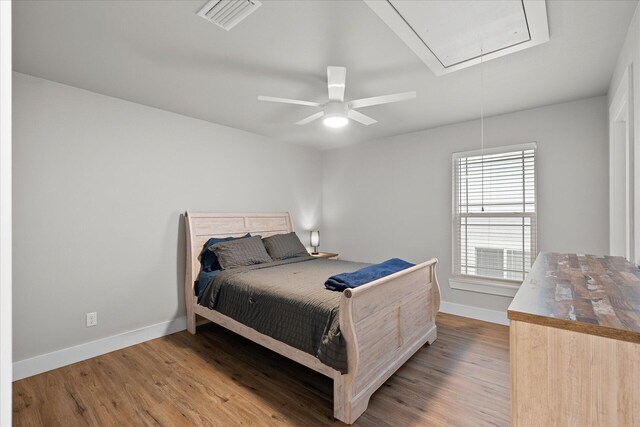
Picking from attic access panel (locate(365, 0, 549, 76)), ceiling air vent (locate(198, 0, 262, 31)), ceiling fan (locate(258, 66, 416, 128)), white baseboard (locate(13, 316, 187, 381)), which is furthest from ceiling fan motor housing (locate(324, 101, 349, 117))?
white baseboard (locate(13, 316, 187, 381))

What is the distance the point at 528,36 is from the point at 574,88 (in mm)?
1386

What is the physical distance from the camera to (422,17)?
173cm

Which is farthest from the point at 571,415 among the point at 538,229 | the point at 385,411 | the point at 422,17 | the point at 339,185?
the point at 339,185

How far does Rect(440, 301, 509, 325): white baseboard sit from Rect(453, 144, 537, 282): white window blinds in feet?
1.34

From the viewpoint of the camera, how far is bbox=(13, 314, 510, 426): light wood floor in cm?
201

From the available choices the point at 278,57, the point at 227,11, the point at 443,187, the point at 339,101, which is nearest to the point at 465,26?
the point at 339,101

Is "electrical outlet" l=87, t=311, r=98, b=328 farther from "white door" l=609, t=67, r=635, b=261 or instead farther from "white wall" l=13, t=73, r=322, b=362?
"white door" l=609, t=67, r=635, b=261

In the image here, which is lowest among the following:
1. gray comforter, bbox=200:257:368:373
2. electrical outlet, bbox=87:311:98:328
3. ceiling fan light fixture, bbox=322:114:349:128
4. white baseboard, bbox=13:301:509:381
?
white baseboard, bbox=13:301:509:381

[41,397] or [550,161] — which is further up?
[550,161]

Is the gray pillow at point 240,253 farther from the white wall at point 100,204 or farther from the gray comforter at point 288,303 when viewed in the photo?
the white wall at point 100,204

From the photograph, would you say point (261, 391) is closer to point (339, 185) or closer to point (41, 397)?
point (41, 397)

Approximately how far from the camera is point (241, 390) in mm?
2322

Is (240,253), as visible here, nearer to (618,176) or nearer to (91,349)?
(91,349)

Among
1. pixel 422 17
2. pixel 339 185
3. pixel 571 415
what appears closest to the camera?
pixel 571 415
